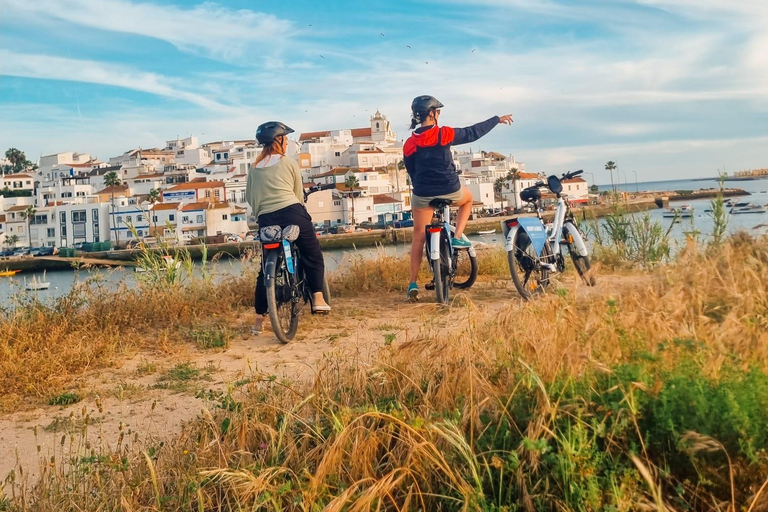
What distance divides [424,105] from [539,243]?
1.70 meters

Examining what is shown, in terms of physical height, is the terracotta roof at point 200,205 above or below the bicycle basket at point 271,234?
above

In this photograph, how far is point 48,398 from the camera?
415 cm

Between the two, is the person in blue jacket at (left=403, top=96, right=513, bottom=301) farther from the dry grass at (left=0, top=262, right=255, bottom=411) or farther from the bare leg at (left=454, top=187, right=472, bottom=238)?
the dry grass at (left=0, top=262, right=255, bottom=411)

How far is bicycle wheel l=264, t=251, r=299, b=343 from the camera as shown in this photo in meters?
5.29

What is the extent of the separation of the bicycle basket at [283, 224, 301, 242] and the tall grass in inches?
91.9

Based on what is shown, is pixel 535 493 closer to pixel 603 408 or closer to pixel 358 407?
pixel 603 408

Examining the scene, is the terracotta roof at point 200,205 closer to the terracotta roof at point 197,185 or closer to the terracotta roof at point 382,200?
the terracotta roof at point 197,185

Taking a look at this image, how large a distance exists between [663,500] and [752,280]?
2.35 meters

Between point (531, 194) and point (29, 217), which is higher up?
point (29, 217)

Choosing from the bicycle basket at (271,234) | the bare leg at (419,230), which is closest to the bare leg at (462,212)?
the bare leg at (419,230)

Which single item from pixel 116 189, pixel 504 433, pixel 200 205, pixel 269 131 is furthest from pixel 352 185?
pixel 504 433

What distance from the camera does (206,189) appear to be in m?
91.9

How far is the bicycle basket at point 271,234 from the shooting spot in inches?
217

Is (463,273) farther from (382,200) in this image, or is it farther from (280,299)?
(382,200)
